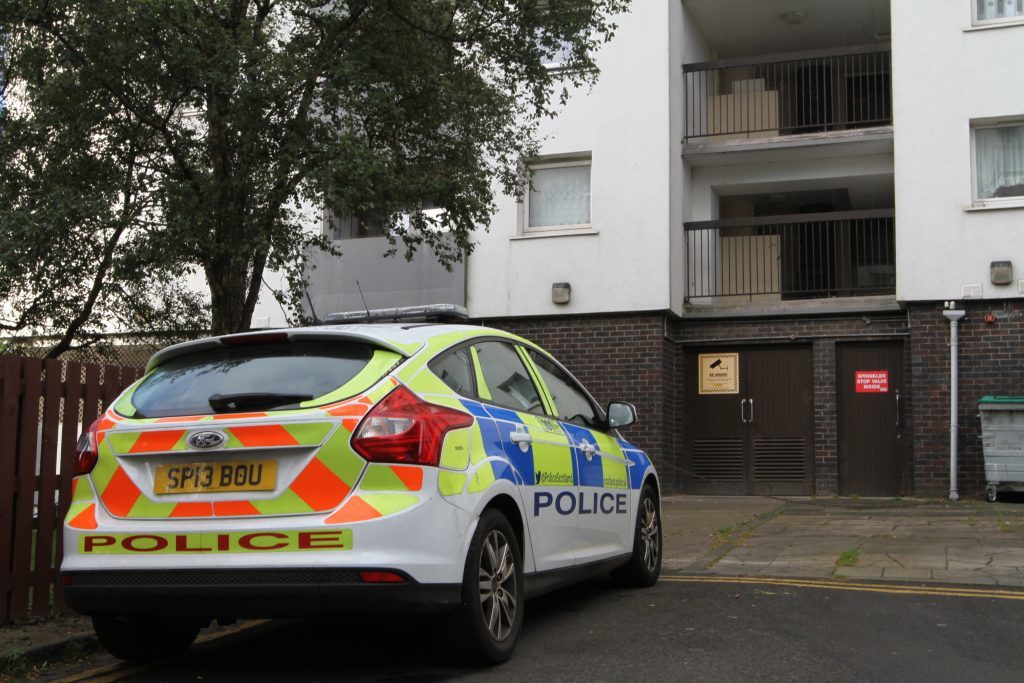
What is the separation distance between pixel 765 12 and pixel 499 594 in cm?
1485

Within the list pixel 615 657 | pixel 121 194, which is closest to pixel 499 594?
pixel 615 657

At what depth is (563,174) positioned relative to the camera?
1664 cm

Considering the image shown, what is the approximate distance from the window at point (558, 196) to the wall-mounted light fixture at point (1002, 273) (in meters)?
5.68

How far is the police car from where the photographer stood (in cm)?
440

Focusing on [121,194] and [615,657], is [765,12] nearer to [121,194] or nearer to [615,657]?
[121,194]

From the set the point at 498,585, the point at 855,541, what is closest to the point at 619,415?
the point at 498,585

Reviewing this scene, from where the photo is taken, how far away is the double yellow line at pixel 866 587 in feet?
22.0

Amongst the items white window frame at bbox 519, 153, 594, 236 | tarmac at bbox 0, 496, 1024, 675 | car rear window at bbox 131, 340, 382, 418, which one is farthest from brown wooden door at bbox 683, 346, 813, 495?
car rear window at bbox 131, 340, 382, 418

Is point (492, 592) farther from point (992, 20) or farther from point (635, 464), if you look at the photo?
point (992, 20)

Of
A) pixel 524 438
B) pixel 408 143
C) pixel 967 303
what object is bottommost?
pixel 524 438

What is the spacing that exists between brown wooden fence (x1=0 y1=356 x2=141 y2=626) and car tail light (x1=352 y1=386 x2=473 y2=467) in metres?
2.44

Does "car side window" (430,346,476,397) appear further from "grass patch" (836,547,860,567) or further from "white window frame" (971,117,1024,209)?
"white window frame" (971,117,1024,209)

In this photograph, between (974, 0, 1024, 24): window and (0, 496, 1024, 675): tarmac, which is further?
(974, 0, 1024, 24): window

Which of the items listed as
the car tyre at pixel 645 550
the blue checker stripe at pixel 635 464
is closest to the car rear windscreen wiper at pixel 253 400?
the blue checker stripe at pixel 635 464
